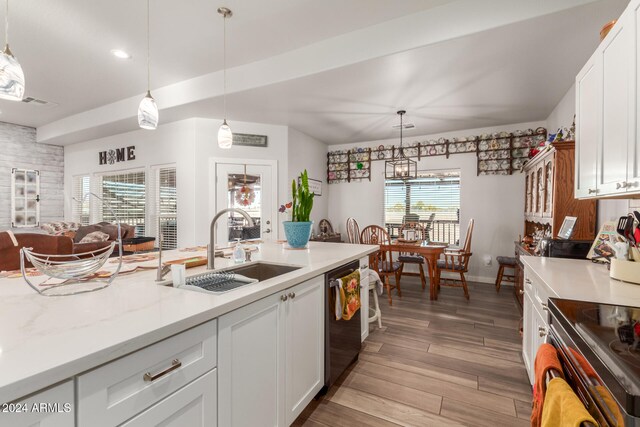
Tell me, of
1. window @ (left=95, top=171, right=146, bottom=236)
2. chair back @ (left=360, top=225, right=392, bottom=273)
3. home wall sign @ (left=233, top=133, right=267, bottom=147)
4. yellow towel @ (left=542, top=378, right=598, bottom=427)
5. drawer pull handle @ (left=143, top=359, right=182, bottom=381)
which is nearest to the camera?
yellow towel @ (left=542, top=378, right=598, bottom=427)

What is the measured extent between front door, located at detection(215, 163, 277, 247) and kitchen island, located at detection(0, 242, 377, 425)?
3173 millimetres

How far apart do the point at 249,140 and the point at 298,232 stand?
2625 millimetres

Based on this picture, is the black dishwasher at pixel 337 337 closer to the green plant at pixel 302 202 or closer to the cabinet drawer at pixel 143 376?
the green plant at pixel 302 202

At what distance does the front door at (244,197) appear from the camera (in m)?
4.52

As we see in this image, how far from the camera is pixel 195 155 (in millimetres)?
4363

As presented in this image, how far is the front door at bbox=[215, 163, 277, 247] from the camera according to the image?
4516 millimetres

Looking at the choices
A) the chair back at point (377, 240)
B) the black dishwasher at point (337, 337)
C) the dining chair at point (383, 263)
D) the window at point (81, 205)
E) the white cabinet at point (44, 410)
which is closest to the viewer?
the white cabinet at point (44, 410)

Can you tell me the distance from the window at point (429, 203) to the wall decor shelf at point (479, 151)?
40 centimetres

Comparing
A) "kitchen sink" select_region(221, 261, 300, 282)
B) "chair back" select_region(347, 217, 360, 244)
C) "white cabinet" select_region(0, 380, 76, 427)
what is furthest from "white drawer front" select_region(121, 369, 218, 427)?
"chair back" select_region(347, 217, 360, 244)

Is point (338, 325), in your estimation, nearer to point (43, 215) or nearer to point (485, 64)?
point (485, 64)

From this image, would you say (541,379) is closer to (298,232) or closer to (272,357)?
(272,357)

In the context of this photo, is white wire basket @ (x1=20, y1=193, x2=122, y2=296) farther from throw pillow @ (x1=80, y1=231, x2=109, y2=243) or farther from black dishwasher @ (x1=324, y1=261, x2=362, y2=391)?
throw pillow @ (x1=80, y1=231, x2=109, y2=243)

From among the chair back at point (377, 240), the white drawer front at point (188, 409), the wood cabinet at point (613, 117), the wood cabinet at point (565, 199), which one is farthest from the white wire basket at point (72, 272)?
the wood cabinet at point (565, 199)

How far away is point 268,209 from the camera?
4.72m
